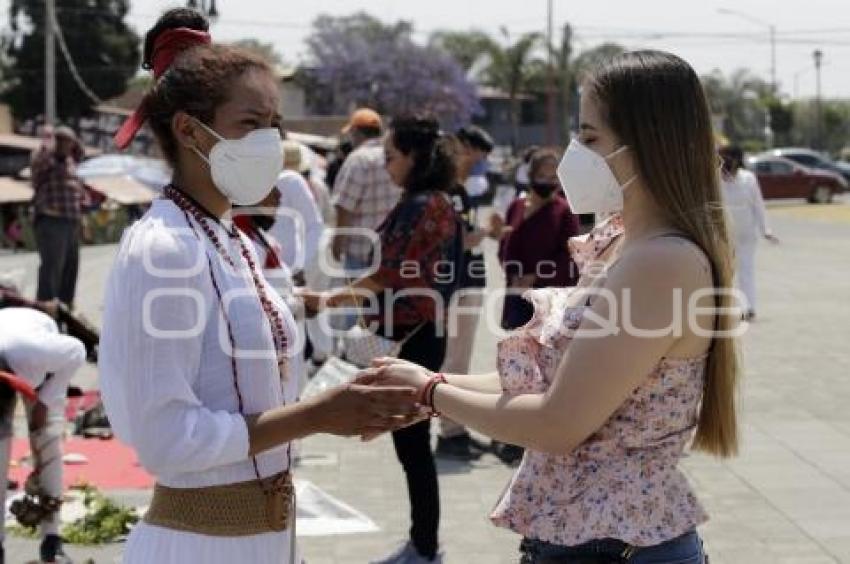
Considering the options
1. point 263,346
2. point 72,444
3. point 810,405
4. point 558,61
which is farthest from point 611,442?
point 558,61

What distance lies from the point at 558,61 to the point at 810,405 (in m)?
57.5

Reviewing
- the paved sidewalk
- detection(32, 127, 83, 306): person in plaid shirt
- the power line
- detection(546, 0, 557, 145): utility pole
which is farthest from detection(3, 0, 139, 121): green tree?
the paved sidewalk

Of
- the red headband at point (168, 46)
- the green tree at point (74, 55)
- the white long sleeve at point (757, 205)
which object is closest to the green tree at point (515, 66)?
the green tree at point (74, 55)

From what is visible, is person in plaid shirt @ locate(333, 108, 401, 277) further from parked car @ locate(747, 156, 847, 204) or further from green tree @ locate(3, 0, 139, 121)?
green tree @ locate(3, 0, 139, 121)

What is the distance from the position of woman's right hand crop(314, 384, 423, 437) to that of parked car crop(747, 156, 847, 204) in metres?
41.7

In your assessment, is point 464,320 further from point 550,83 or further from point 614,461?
point 550,83

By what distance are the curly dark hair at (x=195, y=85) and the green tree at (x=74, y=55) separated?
51255 mm

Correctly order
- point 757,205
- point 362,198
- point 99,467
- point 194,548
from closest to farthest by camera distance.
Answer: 1. point 194,548
2. point 99,467
3. point 362,198
4. point 757,205

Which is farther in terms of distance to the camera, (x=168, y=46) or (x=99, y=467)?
(x=99, y=467)

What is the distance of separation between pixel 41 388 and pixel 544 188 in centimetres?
341

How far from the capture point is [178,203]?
2654 millimetres

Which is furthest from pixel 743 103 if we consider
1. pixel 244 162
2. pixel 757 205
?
pixel 244 162

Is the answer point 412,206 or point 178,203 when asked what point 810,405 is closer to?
point 412,206

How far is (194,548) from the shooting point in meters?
2.61
